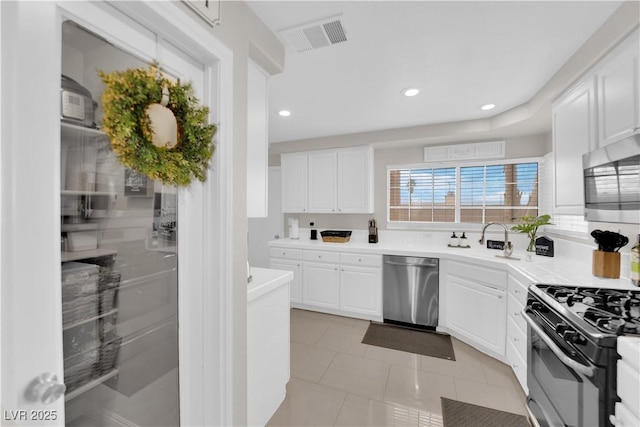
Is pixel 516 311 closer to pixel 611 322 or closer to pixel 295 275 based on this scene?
pixel 611 322

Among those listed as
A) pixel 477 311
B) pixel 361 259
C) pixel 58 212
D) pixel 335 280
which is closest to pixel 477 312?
pixel 477 311

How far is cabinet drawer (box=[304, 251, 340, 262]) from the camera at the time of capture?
366 cm

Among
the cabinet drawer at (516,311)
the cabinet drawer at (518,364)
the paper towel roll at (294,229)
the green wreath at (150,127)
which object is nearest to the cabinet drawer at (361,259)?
the paper towel roll at (294,229)

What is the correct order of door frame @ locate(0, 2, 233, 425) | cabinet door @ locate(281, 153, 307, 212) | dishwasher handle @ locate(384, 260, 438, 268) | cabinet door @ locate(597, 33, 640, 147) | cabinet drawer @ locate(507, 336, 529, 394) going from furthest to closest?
1. cabinet door @ locate(281, 153, 307, 212)
2. dishwasher handle @ locate(384, 260, 438, 268)
3. cabinet drawer @ locate(507, 336, 529, 394)
4. cabinet door @ locate(597, 33, 640, 147)
5. door frame @ locate(0, 2, 233, 425)

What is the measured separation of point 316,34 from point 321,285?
9.51 feet

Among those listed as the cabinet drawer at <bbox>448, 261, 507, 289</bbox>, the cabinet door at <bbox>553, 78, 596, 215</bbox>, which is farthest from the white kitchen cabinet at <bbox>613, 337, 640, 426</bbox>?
the cabinet drawer at <bbox>448, 261, 507, 289</bbox>

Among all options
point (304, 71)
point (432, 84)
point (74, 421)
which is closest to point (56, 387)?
point (74, 421)

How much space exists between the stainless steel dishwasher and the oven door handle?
1.46 metres

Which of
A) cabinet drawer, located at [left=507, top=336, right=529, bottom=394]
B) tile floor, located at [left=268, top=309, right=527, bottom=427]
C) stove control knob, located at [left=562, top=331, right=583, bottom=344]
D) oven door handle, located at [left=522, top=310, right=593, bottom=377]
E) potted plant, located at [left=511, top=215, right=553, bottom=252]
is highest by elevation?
potted plant, located at [left=511, top=215, right=553, bottom=252]

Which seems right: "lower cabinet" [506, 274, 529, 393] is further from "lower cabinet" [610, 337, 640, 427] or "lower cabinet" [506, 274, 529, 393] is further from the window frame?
the window frame

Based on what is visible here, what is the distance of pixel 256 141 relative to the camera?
168 cm

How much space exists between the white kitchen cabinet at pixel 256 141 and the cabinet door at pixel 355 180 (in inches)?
90.4

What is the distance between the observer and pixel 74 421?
90 cm

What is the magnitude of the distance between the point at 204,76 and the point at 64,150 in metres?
0.68
